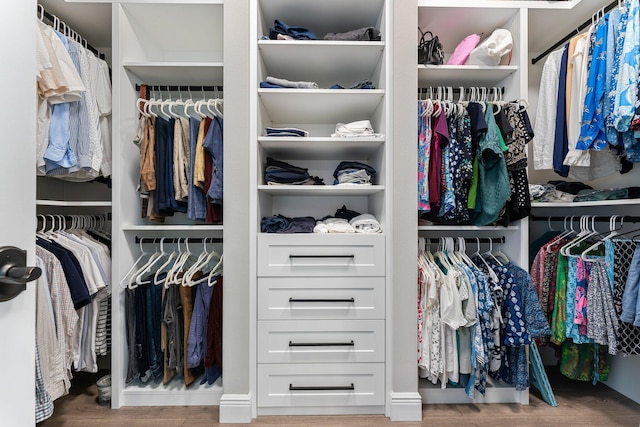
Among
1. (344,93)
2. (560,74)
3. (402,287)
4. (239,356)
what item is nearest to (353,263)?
(402,287)

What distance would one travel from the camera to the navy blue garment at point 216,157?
1.71 metres

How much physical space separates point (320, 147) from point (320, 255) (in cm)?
61

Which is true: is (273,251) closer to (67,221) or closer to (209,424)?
(209,424)

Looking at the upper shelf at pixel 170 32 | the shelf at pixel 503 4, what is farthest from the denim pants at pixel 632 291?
the upper shelf at pixel 170 32

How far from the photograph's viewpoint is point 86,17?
1.85m

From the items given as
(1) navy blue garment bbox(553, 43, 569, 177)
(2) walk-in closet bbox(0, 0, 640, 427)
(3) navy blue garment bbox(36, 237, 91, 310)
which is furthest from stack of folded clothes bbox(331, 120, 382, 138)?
(3) navy blue garment bbox(36, 237, 91, 310)

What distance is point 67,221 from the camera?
1.88 metres

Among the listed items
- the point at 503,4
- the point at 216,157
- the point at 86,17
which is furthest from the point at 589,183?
the point at 86,17

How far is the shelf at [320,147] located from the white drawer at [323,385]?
3.75ft

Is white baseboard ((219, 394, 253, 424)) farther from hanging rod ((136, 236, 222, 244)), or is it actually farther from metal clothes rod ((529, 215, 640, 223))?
metal clothes rod ((529, 215, 640, 223))

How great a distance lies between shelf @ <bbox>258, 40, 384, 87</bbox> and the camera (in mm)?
1677

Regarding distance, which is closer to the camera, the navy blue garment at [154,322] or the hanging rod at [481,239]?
the navy blue garment at [154,322]

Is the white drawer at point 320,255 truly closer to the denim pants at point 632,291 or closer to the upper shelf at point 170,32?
the denim pants at point 632,291

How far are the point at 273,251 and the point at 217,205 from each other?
1.43ft
